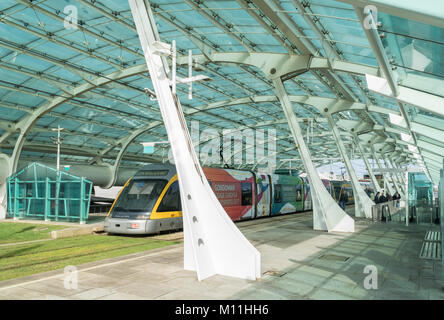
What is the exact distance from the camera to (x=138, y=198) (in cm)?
1398

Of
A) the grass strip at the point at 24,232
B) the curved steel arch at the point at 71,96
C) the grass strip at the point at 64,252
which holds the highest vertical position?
the curved steel arch at the point at 71,96

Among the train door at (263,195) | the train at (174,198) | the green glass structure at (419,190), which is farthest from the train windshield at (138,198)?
the green glass structure at (419,190)

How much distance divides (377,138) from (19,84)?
32266 mm

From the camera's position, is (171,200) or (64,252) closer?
(64,252)

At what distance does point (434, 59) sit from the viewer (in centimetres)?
741

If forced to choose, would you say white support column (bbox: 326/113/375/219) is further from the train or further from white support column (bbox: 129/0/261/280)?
white support column (bbox: 129/0/261/280)

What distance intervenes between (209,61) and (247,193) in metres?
7.30

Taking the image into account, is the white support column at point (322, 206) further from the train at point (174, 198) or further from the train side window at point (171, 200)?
the train side window at point (171, 200)

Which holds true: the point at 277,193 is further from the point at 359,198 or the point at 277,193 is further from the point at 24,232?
the point at 24,232

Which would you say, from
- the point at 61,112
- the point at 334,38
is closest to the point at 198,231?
the point at 334,38

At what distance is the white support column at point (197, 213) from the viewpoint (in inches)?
284

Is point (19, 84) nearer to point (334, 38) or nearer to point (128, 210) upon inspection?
point (128, 210)

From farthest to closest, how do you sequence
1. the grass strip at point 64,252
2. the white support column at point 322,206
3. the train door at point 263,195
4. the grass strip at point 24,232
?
the train door at point 263,195, the white support column at point 322,206, the grass strip at point 24,232, the grass strip at point 64,252

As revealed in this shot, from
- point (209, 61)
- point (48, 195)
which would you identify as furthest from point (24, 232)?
point (209, 61)
